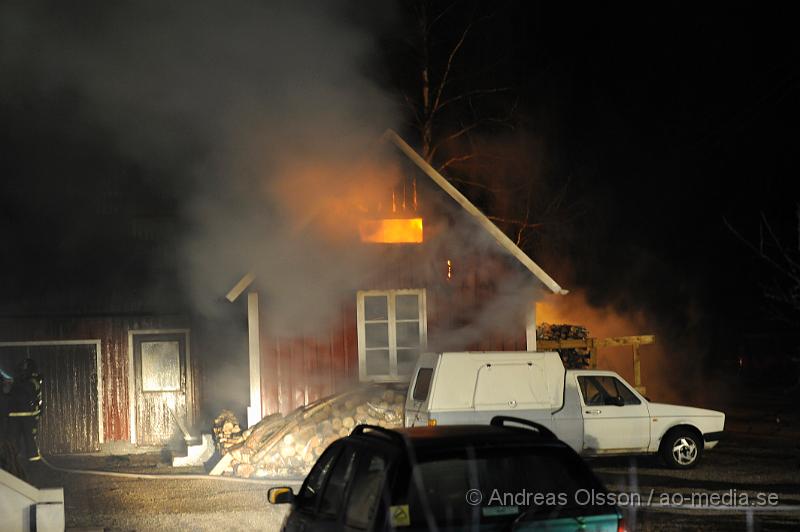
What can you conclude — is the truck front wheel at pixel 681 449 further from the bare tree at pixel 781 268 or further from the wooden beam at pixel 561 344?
the wooden beam at pixel 561 344

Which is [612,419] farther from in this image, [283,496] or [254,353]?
[283,496]

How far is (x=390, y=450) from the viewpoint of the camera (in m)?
5.43

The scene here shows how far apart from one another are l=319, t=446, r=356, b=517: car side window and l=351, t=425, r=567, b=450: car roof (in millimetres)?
242

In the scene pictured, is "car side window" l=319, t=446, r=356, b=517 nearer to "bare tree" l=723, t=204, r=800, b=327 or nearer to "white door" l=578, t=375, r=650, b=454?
"bare tree" l=723, t=204, r=800, b=327

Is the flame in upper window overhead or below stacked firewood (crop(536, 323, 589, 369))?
overhead

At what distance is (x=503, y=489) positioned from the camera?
18.7ft

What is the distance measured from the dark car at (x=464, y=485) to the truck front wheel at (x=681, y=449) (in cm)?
888

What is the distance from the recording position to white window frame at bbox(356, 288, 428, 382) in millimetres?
17312

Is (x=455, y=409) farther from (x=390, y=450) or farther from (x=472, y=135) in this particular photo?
(x=472, y=135)

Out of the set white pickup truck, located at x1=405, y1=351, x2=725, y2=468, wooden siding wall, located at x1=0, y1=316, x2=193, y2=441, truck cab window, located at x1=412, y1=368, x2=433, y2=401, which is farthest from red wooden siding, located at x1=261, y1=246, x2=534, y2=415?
truck cab window, located at x1=412, y1=368, x2=433, y2=401

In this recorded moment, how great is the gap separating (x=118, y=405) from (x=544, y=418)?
30.4 feet

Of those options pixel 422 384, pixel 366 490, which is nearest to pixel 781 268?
pixel 422 384

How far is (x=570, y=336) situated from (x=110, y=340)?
31.2 feet

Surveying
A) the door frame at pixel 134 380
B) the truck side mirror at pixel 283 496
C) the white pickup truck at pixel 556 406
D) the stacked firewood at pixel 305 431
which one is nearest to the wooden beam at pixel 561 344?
the stacked firewood at pixel 305 431
